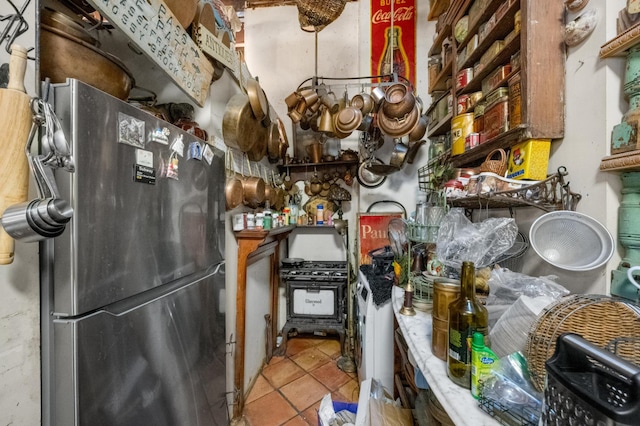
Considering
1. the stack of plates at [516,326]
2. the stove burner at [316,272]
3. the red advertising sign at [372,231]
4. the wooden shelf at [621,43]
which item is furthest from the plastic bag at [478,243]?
the stove burner at [316,272]

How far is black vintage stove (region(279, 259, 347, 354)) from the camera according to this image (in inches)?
91.2

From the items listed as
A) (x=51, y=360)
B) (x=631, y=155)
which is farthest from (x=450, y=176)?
(x=51, y=360)

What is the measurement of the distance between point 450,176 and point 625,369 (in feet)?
5.14

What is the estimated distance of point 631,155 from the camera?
70cm

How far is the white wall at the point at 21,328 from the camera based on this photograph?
53 centimetres

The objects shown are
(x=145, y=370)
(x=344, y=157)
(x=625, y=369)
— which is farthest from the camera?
(x=344, y=157)

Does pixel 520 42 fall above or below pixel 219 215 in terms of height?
above

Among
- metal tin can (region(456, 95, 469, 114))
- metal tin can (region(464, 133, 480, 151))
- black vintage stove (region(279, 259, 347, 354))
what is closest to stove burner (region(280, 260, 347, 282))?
black vintage stove (region(279, 259, 347, 354))

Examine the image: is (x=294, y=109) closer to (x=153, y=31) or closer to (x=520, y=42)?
(x=153, y=31)

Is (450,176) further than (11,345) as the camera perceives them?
Yes

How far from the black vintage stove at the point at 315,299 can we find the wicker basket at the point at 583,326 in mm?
1828

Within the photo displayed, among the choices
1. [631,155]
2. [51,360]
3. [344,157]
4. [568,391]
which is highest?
[344,157]

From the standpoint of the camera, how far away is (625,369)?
29 centimetres

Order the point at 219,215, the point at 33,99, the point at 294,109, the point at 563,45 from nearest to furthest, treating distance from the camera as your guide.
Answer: the point at 33,99, the point at 563,45, the point at 219,215, the point at 294,109
